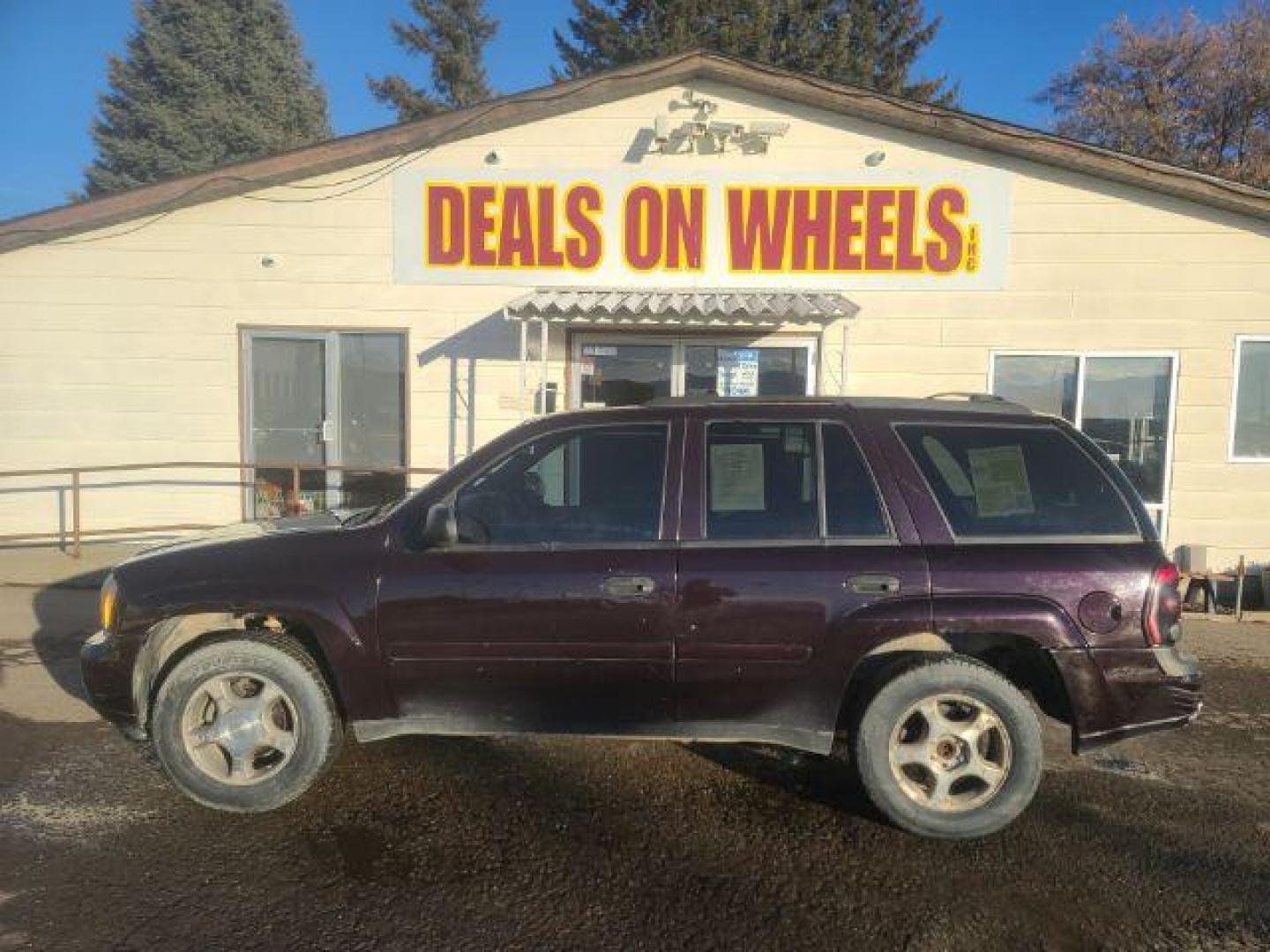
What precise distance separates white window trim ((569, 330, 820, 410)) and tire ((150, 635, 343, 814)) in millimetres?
5174

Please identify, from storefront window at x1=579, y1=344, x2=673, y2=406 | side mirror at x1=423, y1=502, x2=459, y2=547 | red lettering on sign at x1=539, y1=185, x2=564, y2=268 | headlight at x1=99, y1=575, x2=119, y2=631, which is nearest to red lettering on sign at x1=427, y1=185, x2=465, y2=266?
red lettering on sign at x1=539, y1=185, x2=564, y2=268

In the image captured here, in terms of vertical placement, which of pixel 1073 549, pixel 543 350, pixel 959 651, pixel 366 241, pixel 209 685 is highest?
pixel 366 241

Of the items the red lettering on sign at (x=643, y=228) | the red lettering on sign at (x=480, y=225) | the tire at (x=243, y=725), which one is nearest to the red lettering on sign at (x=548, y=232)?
the red lettering on sign at (x=480, y=225)

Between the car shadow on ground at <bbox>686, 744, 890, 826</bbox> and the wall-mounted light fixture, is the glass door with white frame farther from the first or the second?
the car shadow on ground at <bbox>686, 744, 890, 826</bbox>

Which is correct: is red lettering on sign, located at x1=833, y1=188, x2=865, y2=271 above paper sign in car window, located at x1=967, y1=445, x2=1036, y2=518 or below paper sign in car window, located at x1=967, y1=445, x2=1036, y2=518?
above

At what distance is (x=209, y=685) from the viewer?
340cm

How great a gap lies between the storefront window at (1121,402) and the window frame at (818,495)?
529cm

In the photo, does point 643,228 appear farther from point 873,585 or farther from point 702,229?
point 873,585

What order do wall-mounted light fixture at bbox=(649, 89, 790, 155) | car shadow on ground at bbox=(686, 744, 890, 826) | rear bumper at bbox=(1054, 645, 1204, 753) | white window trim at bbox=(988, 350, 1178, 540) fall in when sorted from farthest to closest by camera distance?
1. white window trim at bbox=(988, 350, 1178, 540)
2. wall-mounted light fixture at bbox=(649, 89, 790, 155)
3. car shadow on ground at bbox=(686, 744, 890, 826)
4. rear bumper at bbox=(1054, 645, 1204, 753)

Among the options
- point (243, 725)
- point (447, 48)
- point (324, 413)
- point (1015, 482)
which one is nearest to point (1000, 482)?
point (1015, 482)

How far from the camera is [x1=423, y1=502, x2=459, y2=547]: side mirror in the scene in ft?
10.6

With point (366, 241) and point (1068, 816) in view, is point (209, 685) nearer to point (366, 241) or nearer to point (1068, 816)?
point (1068, 816)

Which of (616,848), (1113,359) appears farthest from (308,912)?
(1113,359)

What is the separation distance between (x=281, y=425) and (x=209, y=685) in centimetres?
545
